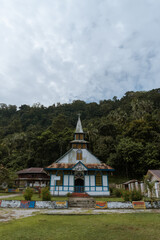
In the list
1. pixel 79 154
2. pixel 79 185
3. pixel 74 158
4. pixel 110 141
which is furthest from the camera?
pixel 110 141

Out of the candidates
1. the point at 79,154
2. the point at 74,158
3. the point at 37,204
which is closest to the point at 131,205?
the point at 37,204

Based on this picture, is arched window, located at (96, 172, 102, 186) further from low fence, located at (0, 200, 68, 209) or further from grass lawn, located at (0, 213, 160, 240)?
grass lawn, located at (0, 213, 160, 240)

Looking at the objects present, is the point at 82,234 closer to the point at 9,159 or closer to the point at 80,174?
the point at 80,174

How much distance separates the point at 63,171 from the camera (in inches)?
916

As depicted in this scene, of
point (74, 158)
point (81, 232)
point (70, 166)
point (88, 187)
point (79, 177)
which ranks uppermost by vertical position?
point (74, 158)

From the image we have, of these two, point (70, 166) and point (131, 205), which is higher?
point (70, 166)

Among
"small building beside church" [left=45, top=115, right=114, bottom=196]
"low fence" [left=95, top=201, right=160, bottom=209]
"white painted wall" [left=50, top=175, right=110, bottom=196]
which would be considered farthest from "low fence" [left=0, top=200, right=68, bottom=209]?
"white painted wall" [left=50, top=175, right=110, bottom=196]

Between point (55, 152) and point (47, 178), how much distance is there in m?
12.0

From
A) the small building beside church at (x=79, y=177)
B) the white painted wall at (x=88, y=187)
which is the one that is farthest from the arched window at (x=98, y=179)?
the white painted wall at (x=88, y=187)

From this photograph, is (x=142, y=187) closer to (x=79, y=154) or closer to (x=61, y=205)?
(x=79, y=154)

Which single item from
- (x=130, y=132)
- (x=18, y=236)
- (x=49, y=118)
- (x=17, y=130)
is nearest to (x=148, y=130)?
(x=130, y=132)

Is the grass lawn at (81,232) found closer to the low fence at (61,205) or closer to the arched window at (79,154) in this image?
the low fence at (61,205)

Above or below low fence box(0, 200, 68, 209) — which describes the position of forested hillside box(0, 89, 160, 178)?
above

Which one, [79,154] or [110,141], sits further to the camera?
[110,141]
